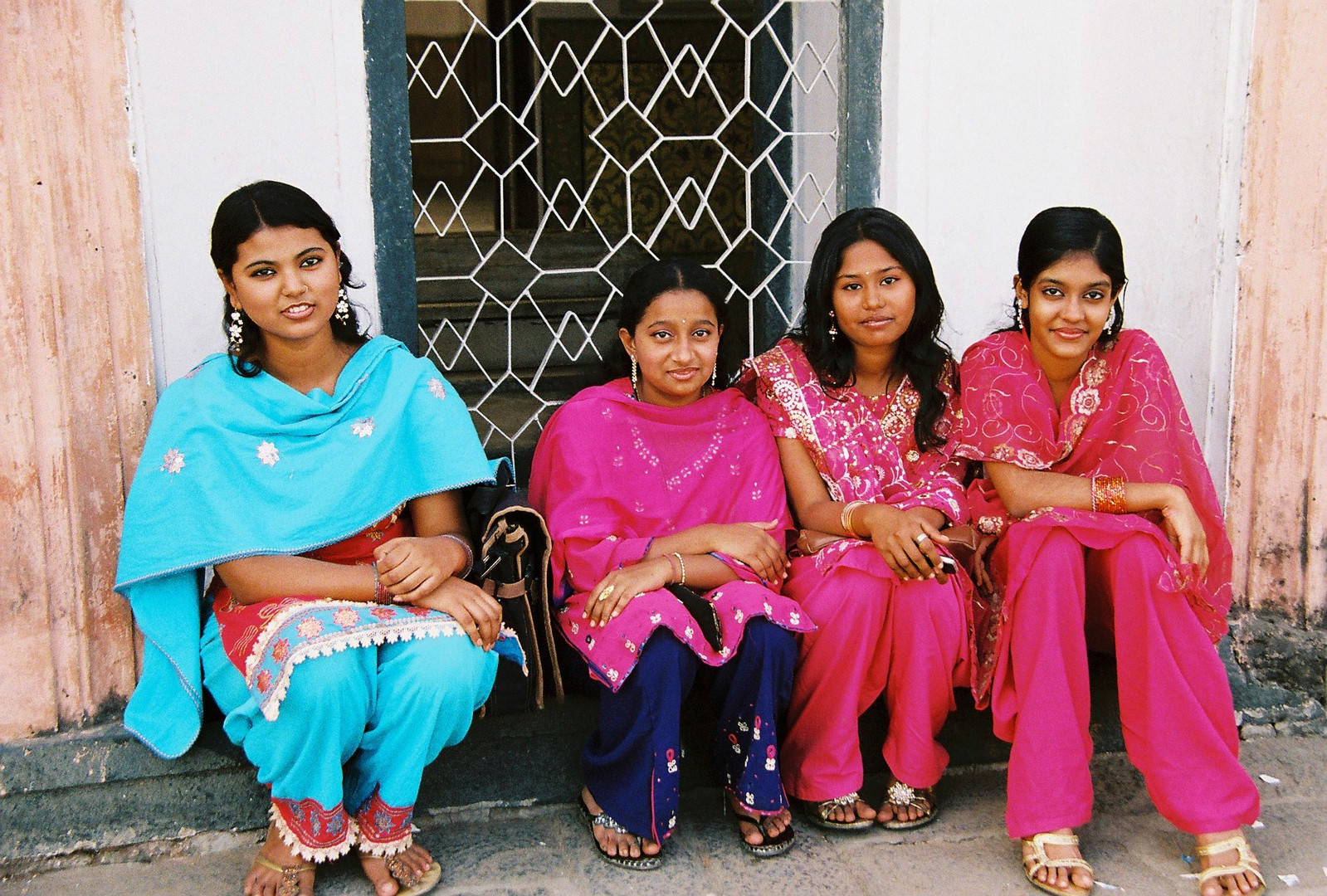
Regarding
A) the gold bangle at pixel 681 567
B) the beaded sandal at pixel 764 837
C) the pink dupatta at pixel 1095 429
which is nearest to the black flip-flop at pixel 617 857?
the beaded sandal at pixel 764 837

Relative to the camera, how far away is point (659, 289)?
9.23 ft

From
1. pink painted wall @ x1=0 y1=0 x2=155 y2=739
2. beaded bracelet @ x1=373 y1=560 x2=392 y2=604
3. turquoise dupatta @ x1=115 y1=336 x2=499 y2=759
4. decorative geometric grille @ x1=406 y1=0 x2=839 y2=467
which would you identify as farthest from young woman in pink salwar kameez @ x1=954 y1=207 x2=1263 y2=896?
pink painted wall @ x1=0 y1=0 x2=155 y2=739

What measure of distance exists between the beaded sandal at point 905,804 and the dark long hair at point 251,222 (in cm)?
180

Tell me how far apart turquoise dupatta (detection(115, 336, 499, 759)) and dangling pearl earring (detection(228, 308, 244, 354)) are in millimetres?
38

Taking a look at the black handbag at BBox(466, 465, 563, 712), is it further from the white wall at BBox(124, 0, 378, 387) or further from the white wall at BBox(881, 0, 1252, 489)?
the white wall at BBox(881, 0, 1252, 489)

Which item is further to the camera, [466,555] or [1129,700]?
[466,555]

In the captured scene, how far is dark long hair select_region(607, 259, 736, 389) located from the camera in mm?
2820

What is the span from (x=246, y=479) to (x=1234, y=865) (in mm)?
2303

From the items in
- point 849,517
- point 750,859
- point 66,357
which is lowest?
point 750,859

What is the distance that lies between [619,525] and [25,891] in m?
1.55

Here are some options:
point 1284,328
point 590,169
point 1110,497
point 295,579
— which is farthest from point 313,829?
point 590,169

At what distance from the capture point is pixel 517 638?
257cm

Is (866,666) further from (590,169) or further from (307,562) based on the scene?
(590,169)

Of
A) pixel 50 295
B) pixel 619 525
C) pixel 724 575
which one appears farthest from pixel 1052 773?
pixel 50 295
